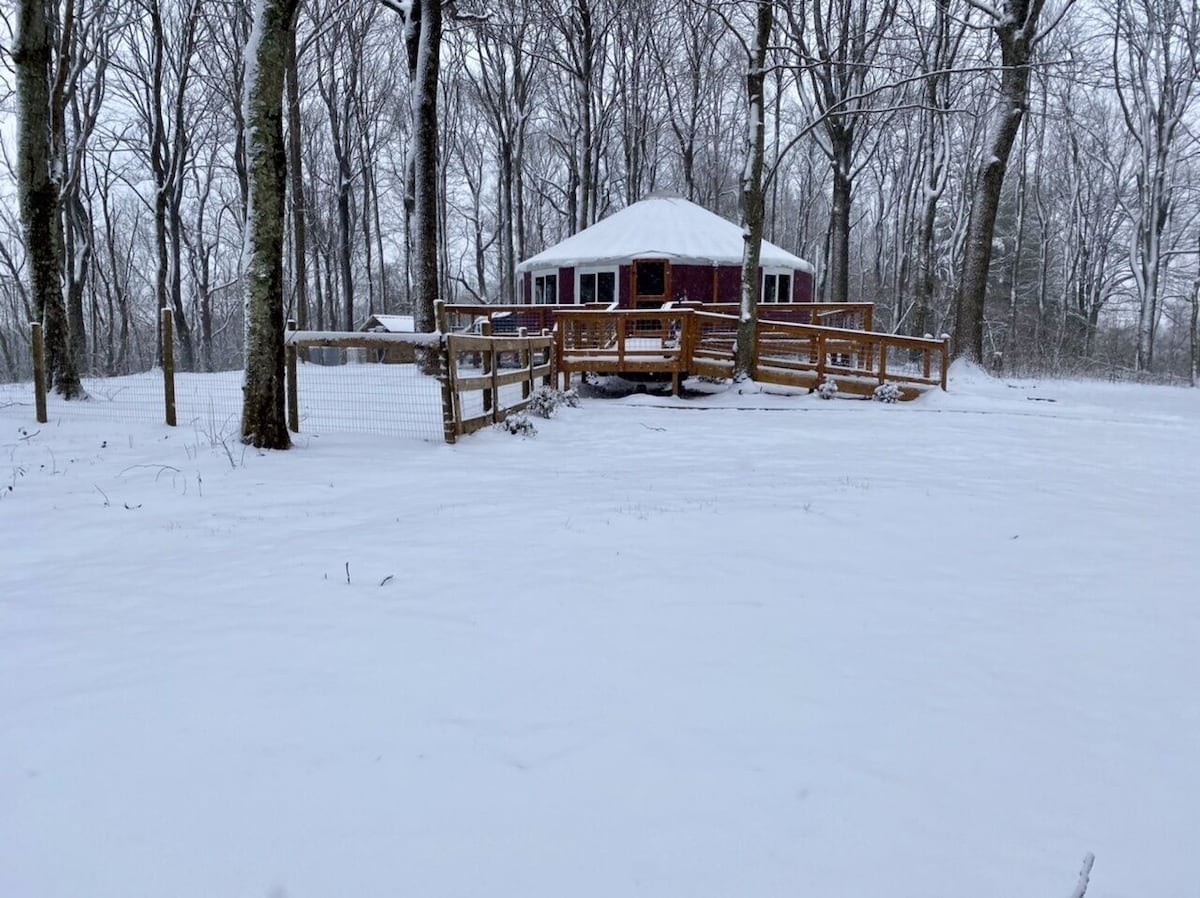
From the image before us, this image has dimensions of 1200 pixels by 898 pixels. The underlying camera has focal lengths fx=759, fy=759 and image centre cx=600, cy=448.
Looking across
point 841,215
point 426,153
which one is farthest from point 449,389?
point 841,215

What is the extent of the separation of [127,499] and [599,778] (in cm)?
425

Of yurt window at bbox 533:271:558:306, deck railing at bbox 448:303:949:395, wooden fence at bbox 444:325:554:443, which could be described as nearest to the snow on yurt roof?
yurt window at bbox 533:271:558:306

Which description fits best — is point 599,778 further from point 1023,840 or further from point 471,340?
point 471,340

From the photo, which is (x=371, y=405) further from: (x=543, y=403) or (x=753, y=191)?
(x=753, y=191)

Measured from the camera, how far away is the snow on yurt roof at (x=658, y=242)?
18766 millimetres

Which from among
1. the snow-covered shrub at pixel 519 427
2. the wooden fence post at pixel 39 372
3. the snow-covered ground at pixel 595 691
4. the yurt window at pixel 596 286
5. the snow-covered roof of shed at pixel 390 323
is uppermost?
the yurt window at pixel 596 286

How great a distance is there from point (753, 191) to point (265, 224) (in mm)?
7255

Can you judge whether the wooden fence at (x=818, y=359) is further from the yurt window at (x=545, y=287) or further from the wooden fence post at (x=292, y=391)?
the yurt window at (x=545, y=287)

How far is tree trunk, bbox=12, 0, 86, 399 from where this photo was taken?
8.34 metres

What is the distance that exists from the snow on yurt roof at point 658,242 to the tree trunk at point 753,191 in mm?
7323

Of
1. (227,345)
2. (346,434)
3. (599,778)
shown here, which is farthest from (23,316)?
(599,778)

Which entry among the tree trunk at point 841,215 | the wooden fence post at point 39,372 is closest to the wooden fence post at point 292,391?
the wooden fence post at point 39,372

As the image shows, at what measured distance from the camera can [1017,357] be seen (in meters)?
19.3

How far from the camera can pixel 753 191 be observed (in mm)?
11203
